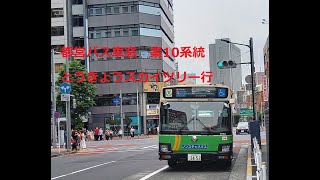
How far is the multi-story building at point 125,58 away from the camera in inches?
2596

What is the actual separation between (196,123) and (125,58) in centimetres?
5132

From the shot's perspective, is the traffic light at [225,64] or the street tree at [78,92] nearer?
the traffic light at [225,64]

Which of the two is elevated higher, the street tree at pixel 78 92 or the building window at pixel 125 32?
the building window at pixel 125 32

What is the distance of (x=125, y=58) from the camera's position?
66000 millimetres

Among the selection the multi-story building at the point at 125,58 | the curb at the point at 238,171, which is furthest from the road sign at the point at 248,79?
the multi-story building at the point at 125,58

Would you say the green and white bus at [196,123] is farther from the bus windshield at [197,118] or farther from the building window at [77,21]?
the building window at [77,21]

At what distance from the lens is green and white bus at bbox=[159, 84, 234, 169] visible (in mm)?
15219

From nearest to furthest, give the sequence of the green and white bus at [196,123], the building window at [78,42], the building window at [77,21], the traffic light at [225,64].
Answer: the green and white bus at [196,123]
the traffic light at [225,64]
the building window at [77,21]
the building window at [78,42]

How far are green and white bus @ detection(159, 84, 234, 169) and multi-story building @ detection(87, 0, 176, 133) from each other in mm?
50062

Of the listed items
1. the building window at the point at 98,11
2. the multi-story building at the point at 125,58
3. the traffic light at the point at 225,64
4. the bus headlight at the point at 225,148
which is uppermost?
the building window at the point at 98,11

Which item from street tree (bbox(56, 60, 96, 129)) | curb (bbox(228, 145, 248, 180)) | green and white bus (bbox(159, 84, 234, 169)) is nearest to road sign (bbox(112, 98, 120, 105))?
street tree (bbox(56, 60, 96, 129))

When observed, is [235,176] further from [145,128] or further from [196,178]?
[145,128]

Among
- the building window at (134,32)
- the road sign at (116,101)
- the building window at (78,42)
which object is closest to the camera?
the road sign at (116,101)
